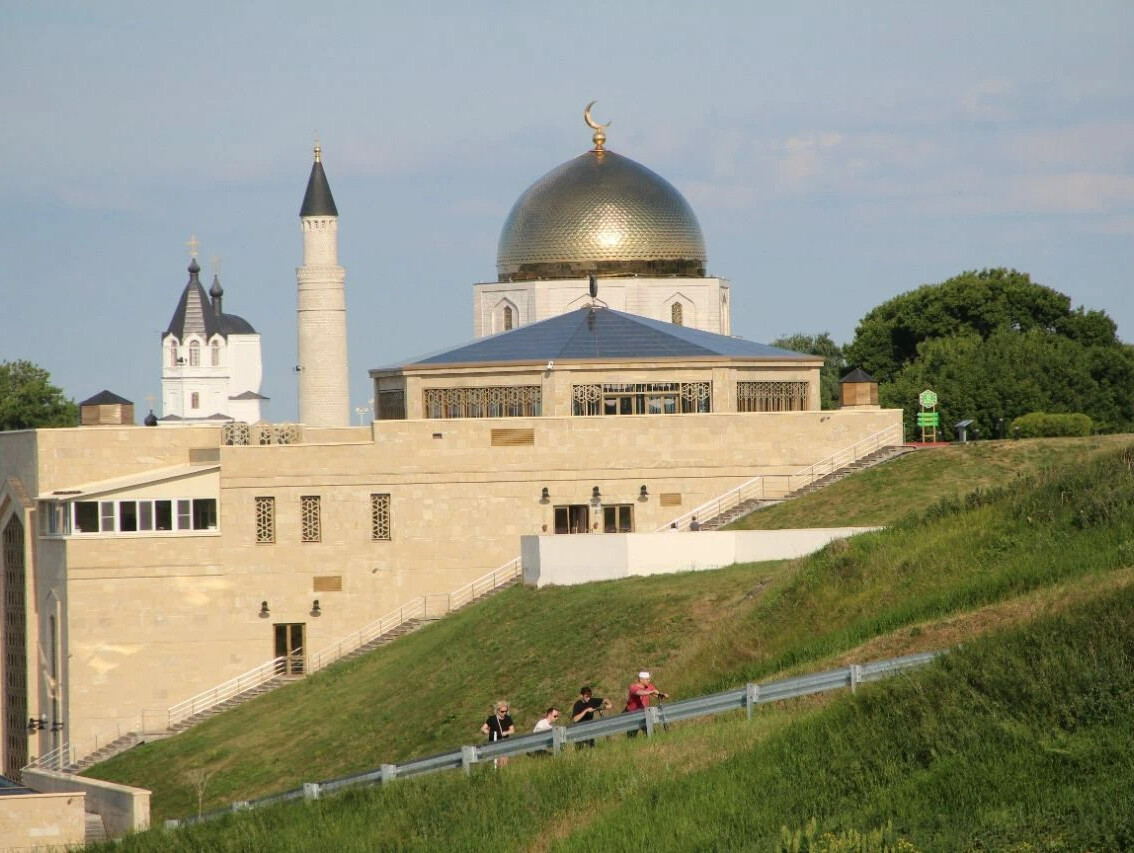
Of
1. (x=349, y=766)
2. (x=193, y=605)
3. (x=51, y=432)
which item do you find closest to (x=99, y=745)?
(x=193, y=605)

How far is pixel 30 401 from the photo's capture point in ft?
358

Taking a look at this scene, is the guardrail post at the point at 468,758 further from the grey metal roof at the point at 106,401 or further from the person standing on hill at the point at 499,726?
the grey metal roof at the point at 106,401

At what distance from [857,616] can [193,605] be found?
2291 centimetres

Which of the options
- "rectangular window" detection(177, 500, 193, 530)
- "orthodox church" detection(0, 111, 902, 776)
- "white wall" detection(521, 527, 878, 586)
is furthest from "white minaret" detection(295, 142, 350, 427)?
"white wall" detection(521, 527, 878, 586)

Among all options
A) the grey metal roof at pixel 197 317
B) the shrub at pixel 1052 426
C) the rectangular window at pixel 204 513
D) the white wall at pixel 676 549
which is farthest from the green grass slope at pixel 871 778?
the grey metal roof at pixel 197 317

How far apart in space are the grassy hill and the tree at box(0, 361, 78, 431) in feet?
203

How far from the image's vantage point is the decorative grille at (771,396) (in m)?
55.8

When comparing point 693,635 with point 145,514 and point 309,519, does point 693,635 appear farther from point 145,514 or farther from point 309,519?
point 145,514

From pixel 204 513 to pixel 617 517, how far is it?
31.2ft

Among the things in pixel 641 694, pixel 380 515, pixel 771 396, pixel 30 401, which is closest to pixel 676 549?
pixel 380 515

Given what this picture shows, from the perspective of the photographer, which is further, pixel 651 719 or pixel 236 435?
pixel 236 435

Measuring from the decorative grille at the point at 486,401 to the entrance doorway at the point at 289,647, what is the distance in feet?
24.7

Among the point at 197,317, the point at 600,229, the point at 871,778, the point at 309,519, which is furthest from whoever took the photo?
the point at 197,317

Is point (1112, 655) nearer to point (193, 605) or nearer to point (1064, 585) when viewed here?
point (1064, 585)
